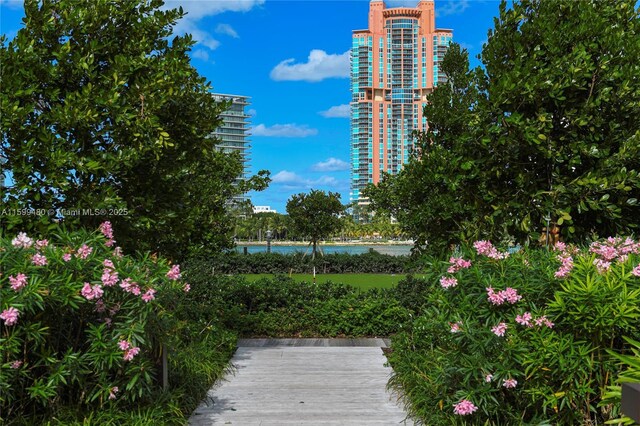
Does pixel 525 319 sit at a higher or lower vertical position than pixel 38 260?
lower

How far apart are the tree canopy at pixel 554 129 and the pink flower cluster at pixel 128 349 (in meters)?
3.72

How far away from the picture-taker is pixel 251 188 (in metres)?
13.4

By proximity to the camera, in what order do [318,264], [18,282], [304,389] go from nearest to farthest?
[18,282] < [304,389] < [318,264]

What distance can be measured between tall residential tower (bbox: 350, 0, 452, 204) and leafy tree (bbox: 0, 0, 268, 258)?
55.0 meters

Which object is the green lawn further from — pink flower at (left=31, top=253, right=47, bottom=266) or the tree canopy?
pink flower at (left=31, top=253, right=47, bottom=266)

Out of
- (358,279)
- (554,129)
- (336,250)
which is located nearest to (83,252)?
(554,129)

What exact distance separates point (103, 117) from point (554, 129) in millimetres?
4752

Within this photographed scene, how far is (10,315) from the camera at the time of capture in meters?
3.48

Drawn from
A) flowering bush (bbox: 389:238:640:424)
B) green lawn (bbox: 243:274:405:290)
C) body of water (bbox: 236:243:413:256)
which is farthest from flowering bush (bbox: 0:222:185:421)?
body of water (bbox: 236:243:413:256)

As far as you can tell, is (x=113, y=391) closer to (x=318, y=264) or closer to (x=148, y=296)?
(x=148, y=296)

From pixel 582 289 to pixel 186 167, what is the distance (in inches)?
176

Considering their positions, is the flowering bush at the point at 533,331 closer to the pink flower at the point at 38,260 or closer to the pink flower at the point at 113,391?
the pink flower at the point at 113,391

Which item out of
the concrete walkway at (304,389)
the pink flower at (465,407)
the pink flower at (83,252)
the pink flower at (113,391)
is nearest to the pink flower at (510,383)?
the pink flower at (465,407)

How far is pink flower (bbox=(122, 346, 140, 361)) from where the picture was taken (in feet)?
12.1
